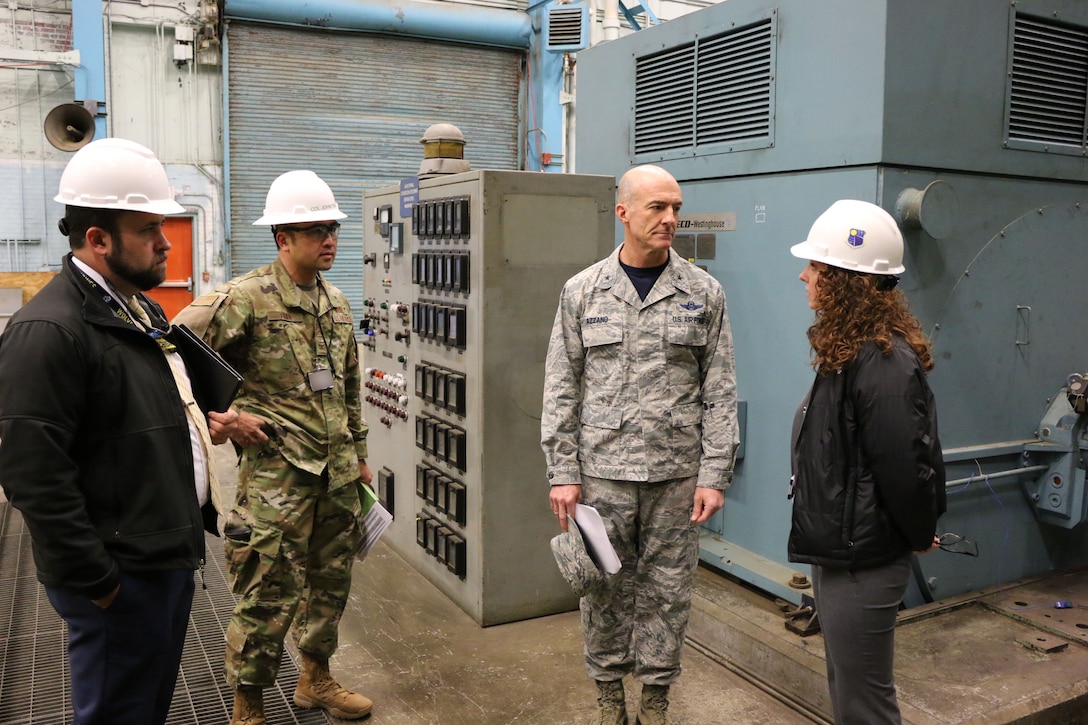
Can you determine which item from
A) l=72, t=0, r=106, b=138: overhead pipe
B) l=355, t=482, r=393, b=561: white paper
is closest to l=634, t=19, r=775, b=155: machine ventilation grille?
l=355, t=482, r=393, b=561: white paper

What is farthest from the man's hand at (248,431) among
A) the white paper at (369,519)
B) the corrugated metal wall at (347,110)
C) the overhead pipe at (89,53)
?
the overhead pipe at (89,53)

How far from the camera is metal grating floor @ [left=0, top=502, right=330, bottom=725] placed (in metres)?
2.94

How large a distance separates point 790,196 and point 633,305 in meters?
1.19

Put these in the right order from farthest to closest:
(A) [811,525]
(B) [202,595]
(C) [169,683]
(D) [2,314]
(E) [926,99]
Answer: (D) [2,314], (B) [202,595], (E) [926,99], (A) [811,525], (C) [169,683]

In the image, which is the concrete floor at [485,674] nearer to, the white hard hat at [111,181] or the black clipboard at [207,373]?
the black clipboard at [207,373]

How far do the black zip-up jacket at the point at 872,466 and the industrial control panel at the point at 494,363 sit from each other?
1.71 m

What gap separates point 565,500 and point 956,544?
186 centimetres

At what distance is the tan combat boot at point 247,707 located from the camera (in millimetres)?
2744

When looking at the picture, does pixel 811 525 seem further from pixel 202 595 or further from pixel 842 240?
pixel 202 595

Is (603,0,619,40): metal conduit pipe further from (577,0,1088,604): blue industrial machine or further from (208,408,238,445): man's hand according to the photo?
(208,408,238,445): man's hand

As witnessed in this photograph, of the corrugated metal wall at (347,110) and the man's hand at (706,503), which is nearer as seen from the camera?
the man's hand at (706,503)

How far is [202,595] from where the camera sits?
402cm

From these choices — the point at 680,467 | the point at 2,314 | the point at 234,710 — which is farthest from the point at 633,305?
the point at 2,314

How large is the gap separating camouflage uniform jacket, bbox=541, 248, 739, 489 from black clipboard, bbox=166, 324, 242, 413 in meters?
0.94
